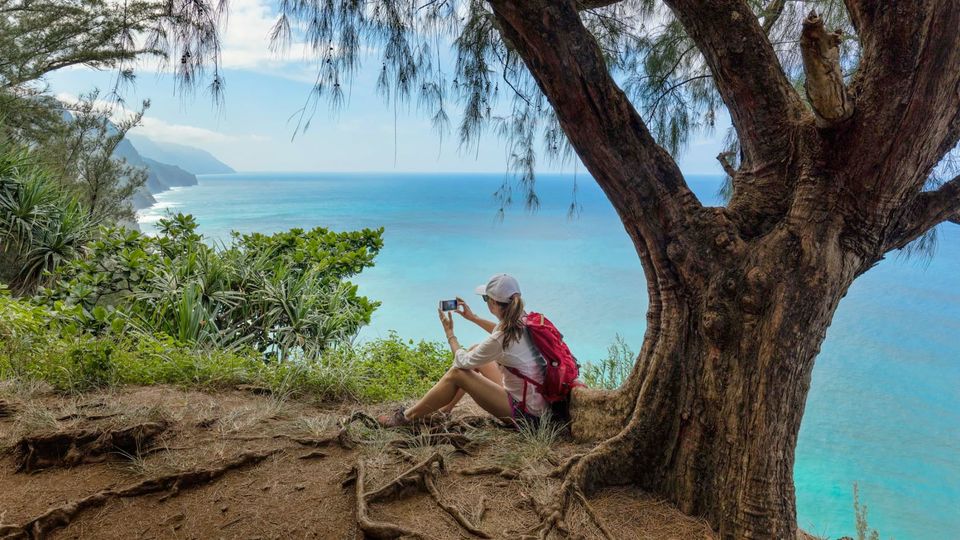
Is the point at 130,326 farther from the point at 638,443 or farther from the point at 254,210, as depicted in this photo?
the point at 254,210

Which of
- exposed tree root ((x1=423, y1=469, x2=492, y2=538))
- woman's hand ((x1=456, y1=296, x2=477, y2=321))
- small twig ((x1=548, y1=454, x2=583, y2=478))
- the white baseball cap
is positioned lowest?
exposed tree root ((x1=423, y1=469, x2=492, y2=538))

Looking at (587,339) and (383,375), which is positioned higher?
(383,375)

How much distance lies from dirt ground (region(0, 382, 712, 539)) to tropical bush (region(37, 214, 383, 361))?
1.60 meters

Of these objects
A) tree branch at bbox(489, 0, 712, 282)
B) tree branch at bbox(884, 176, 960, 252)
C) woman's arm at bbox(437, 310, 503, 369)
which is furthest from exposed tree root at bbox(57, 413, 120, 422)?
tree branch at bbox(884, 176, 960, 252)

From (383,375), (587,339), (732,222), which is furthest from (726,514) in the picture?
(587,339)

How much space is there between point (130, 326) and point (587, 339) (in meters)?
14.1

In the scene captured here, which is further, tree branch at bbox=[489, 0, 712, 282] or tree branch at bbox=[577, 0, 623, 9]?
tree branch at bbox=[577, 0, 623, 9]

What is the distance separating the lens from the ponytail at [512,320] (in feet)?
10.4

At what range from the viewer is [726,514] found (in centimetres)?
238

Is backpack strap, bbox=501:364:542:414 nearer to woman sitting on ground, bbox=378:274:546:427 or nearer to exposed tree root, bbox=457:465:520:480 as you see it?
woman sitting on ground, bbox=378:274:546:427

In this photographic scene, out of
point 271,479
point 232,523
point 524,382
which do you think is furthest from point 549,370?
point 232,523

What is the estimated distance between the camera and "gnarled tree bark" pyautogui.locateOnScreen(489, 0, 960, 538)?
2.23 metres

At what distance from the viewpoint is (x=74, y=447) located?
276 cm

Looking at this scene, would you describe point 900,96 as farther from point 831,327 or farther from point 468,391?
point 831,327
